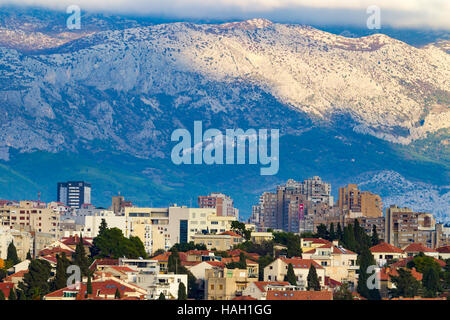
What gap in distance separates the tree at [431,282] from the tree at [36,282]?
2385 centimetres

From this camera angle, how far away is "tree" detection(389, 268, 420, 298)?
100625mm

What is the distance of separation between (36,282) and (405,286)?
23.2 metres

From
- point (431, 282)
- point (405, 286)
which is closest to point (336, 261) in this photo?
point (431, 282)

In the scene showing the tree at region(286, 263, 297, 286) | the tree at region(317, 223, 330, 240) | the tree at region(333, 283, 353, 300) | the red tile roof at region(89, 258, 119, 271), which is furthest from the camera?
the tree at region(317, 223, 330, 240)

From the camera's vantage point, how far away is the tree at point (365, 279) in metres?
103

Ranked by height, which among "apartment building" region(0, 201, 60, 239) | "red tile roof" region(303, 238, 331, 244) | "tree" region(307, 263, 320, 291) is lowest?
"tree" region(307, 263, 320, 291)

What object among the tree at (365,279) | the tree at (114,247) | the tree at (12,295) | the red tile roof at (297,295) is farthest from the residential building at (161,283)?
the tree at (114,247)

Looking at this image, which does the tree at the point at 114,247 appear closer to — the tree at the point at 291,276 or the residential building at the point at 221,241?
the residential building at the point at 221,241

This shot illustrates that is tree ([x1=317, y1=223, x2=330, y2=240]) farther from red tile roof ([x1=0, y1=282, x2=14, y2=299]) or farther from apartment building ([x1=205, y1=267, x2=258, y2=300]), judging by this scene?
red tile roof ([x1=0, y1=282, x2=14, y2=299])

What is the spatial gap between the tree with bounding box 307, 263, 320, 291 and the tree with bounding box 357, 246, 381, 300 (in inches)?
122

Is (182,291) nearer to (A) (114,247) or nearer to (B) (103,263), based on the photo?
(B) (103,263)

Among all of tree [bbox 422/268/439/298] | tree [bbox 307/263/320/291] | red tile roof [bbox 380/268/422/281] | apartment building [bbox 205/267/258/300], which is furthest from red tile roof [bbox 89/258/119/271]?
tree [bbox 422/268/439/298]
